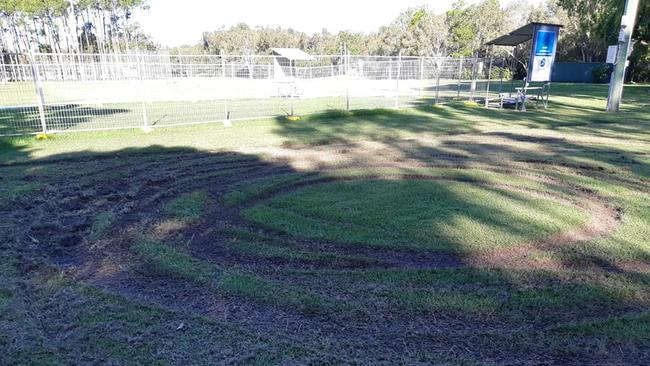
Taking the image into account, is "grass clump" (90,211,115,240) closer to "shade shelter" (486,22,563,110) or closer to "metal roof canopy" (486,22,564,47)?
"shade shelter" (486,22,563,110)

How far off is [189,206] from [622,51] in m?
16.7

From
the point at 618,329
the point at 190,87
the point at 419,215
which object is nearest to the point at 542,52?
the point at 419,215

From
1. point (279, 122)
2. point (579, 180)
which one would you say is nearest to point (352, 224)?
point (579, 180)

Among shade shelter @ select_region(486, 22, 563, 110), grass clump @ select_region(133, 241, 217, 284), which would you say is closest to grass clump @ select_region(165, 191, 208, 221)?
grass clump @ select_region(133, 241, 217, 284)

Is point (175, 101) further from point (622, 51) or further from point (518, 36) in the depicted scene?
point (622, 51)

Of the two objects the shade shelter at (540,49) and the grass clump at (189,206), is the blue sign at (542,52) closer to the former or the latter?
the shade shelter at (540,49)

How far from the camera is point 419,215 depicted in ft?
17.4

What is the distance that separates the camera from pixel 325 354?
2812 millimetres

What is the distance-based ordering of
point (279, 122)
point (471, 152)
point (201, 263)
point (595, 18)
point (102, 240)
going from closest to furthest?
point (201, 263), point (102, 240), point (471, 152), point (279, 122), point (595, 18)

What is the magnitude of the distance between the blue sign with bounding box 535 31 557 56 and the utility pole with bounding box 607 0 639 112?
2.23 metres

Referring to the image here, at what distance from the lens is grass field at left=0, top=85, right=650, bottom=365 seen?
9.63 feet

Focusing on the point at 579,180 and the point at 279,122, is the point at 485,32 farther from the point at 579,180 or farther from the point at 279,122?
the point at 579,180

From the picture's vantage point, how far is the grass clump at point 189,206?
18.0ft

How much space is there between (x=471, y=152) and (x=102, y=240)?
23.5 ft
